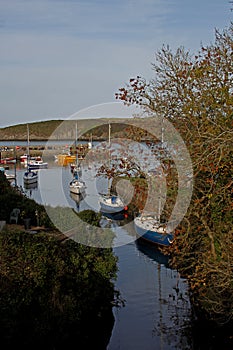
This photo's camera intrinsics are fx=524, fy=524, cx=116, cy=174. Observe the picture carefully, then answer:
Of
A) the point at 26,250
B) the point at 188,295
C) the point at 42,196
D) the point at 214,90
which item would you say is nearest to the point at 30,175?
the point at 42,196

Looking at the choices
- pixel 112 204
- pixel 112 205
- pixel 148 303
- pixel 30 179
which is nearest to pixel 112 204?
pixel 112 204

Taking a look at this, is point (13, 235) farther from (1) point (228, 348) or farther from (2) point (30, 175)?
(2) point (30, 175)

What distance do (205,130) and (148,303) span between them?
9511 mm

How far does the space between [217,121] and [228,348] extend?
7.14 m

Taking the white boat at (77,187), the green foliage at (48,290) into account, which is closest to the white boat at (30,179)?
the white boat at (77,187)

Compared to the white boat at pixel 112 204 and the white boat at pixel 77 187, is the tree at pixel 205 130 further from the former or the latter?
the white boat at pixel 77 187

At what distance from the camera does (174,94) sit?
1102 cm

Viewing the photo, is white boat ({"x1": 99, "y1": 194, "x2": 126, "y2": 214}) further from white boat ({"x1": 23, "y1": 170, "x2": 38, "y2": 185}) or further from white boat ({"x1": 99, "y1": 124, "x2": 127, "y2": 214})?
white boat ({"x1": 23, "y1": 170, "x2": 38, "y2": 185})

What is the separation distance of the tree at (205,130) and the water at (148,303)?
3296 mm

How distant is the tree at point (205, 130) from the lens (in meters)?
9.19

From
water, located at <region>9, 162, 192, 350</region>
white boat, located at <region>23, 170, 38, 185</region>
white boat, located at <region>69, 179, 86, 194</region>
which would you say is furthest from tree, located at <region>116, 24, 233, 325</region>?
white boat, located at <region>23, 170, 38, 185</region>

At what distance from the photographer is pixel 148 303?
690 inches

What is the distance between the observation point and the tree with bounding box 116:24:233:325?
30.1ft

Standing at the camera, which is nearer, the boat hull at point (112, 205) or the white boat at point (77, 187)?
the boat hull at point (112, 205)
